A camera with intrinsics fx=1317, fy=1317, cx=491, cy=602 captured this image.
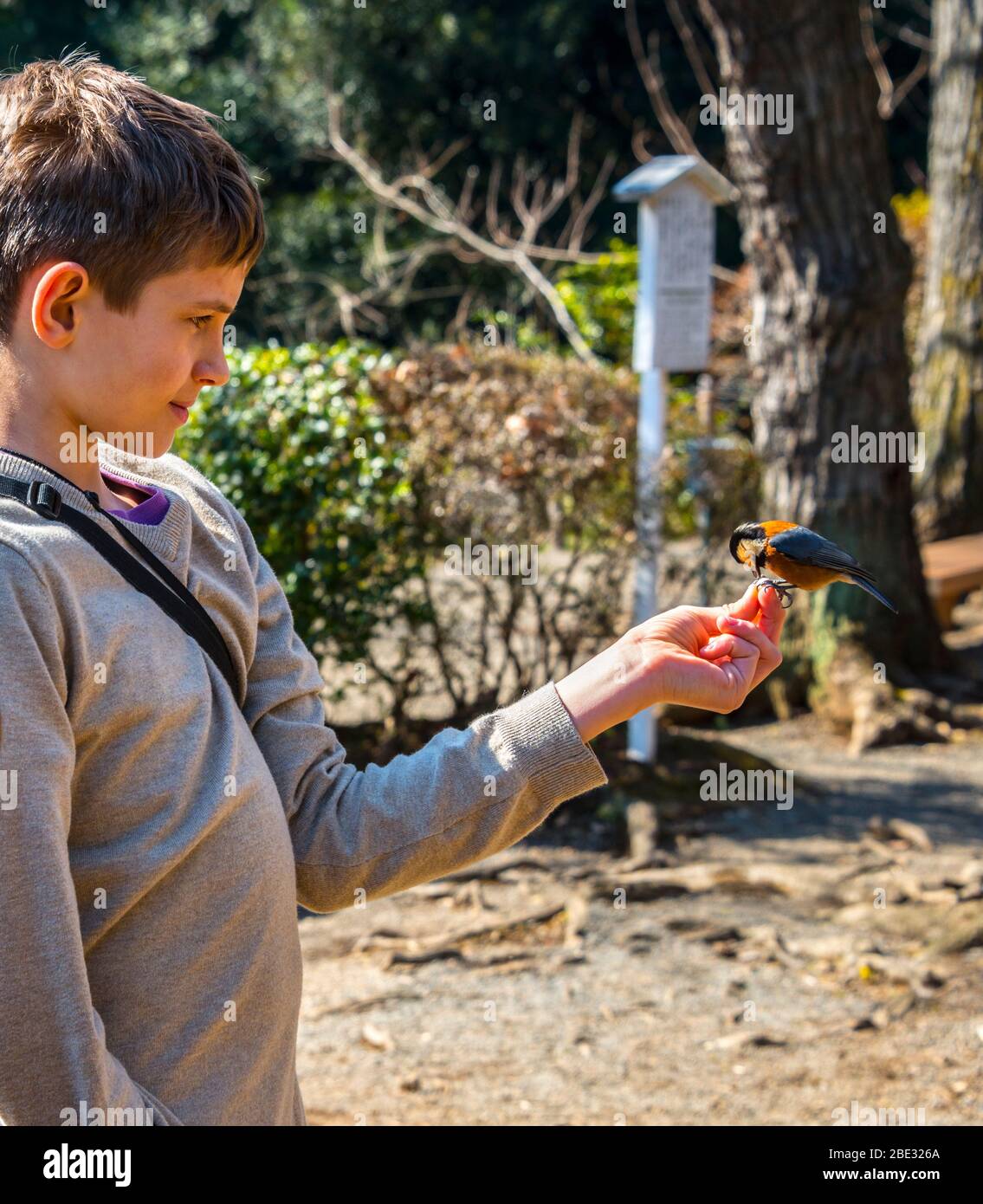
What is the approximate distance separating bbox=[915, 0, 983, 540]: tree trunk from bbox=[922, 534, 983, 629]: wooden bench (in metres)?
0.71

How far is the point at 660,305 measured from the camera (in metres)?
5.91

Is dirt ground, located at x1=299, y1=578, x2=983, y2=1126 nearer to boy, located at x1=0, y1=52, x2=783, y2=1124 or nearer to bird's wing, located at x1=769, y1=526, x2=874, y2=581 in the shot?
bird's wing, located at x1=769, y1=526, x2=874, y2=581

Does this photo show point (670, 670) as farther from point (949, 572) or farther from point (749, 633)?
point (949, 572)

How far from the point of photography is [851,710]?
252 inches

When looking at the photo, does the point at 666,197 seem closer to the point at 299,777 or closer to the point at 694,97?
the point at 299,777

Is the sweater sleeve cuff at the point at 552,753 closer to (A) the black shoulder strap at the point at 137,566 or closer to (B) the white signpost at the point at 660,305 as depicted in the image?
(A) the black shoulder strap at the point at 137,566

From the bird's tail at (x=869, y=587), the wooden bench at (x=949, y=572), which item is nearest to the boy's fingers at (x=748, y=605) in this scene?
the bird's tail at (x=869, y=587)

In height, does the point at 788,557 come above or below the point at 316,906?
above

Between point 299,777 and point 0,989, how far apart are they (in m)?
0.43

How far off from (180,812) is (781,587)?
2.75ft

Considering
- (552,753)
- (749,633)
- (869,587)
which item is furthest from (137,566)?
(869,587)

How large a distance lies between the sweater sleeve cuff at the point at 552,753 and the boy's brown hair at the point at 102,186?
0.56m

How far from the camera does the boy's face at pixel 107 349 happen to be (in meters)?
1.19

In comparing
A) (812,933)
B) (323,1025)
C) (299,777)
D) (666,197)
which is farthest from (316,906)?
(666,197)
